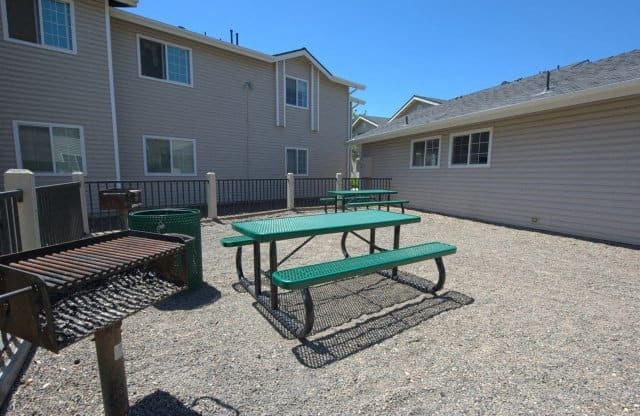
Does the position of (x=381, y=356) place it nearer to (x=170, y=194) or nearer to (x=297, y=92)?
(x=170, y=194)

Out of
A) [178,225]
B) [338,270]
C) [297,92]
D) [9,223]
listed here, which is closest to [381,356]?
[338,270]

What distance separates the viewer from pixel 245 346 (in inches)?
97.8

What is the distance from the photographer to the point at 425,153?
36.2 ft

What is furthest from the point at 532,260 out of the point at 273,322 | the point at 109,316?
the point at 109,316

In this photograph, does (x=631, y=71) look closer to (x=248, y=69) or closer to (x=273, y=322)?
(x=273, y=322)

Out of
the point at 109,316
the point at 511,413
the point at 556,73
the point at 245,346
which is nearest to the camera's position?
the point at 109,316

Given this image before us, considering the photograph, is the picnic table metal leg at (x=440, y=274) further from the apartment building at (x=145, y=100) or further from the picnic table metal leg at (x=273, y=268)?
the apartment building at (x=145, y=100)

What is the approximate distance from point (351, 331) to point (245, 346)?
0.94 metres

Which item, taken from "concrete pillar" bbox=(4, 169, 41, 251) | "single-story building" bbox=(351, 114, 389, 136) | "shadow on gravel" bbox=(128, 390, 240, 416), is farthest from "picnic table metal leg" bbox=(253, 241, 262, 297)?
"single-story building" bbox=(351, 114, 389, 136)

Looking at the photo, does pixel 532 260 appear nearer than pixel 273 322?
No

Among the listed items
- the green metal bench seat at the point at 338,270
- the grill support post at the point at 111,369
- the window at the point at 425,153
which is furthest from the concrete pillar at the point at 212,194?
the window at the point at 425,153

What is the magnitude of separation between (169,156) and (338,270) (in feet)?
31.1

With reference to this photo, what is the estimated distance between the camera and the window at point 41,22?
7.25 metres

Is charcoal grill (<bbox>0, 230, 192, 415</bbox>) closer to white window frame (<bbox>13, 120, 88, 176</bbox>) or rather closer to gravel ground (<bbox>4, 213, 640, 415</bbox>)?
gravel ground (<bbox>4, 213, 640, 415</bbox>)
